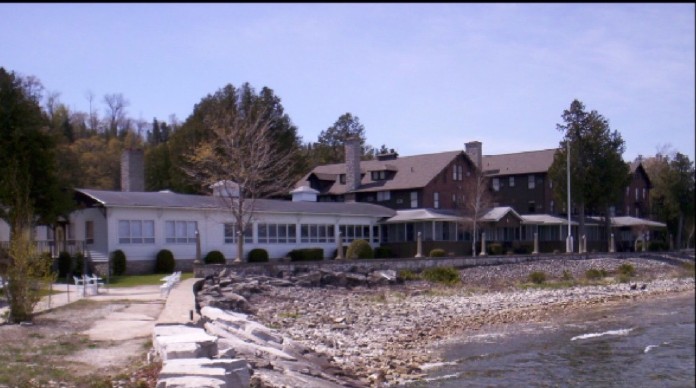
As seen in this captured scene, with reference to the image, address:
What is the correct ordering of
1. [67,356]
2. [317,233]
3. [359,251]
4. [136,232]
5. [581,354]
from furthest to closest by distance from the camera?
[317,233] → [359,251] → [136,232] → [581,354] → [67,356]

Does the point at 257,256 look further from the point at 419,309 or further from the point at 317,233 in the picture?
the point at 419,309

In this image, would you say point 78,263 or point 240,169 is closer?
point 78,263

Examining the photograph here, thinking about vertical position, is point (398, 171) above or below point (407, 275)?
above

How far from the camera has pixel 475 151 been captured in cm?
4309

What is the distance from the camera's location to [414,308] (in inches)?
1166

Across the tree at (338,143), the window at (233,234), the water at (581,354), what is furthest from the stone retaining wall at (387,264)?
the tree at (338,143)

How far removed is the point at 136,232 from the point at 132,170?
7079 mm

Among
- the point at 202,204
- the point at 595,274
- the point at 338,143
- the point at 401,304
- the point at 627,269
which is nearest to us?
the point at 401,304

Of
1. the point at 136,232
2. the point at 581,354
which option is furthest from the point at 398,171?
the point at 581,354

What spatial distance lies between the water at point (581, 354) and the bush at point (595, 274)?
12.1 meters

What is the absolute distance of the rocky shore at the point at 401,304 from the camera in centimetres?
1897

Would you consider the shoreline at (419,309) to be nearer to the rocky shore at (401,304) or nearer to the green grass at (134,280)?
the rocky shore at (401,304)

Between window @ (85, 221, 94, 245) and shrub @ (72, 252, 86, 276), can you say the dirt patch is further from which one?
window @ (85, 221, 94, 245)

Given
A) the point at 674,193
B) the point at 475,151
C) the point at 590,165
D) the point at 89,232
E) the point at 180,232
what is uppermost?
the point at 475,151
